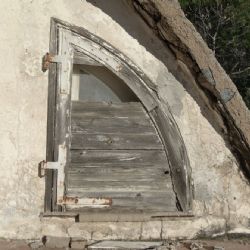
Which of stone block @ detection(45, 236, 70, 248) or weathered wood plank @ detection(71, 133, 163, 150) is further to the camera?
weathered wood plank @ detection(71, 133, 163, 150)

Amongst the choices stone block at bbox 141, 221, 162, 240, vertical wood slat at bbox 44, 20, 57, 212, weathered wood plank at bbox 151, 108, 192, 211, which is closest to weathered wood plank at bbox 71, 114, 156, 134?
weathered wood plank at bbox 151, 108, 192, 211

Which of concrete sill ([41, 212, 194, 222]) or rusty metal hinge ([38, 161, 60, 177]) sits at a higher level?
rusty metal hinge ([38, 161, 60, 177])

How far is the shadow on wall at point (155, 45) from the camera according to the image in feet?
16.2

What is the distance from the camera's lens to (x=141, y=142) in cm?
511

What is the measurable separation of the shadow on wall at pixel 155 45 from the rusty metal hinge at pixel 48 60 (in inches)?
23.8

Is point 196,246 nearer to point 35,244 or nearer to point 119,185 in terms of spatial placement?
point 119,185

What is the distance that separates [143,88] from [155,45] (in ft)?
1.38

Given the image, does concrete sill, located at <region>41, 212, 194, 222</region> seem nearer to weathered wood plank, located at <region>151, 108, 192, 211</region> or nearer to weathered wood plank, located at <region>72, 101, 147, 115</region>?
weathered wood plank, located at <region>151, 108, 192, 211</region>

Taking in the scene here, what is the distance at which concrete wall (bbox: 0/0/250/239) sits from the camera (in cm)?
483

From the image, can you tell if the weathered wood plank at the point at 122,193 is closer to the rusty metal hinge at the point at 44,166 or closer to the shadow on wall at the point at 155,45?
the rusty metal hinge at the point at 44,166

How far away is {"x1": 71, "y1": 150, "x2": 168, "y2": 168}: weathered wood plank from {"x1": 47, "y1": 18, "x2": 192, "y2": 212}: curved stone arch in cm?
12

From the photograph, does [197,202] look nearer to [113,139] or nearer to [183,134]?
[183,134]

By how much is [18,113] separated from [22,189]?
69 cm

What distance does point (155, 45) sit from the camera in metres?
5.03
